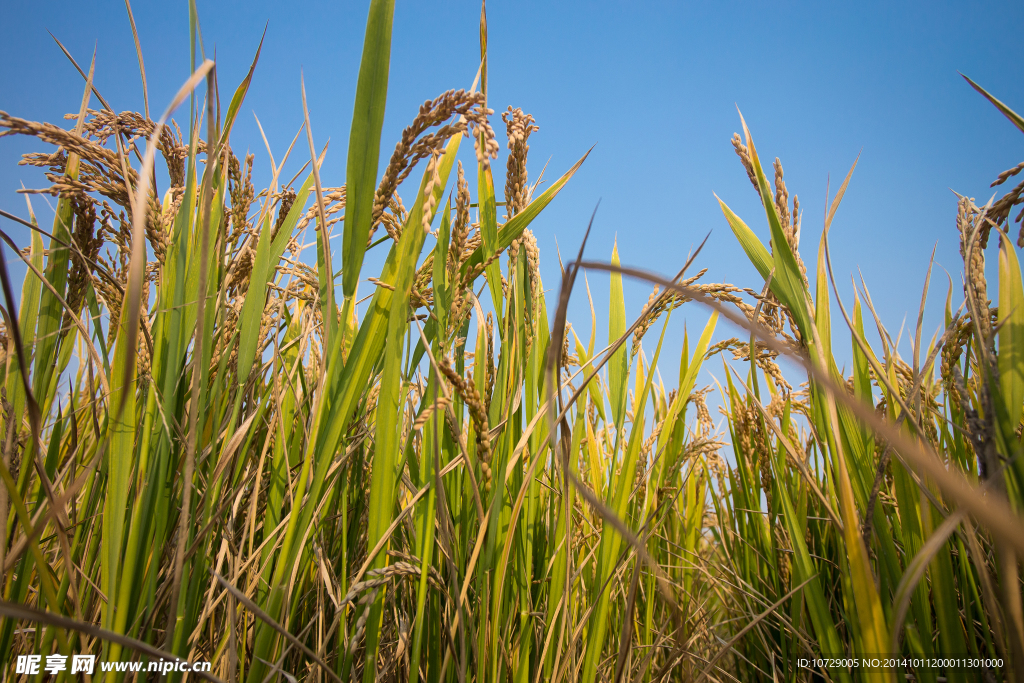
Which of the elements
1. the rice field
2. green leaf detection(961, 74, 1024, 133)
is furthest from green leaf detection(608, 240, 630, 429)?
green leaf detection(961, 74, 1024, 133)

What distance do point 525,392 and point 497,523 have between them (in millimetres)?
359

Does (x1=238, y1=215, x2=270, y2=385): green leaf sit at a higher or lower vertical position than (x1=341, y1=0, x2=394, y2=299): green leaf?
lower

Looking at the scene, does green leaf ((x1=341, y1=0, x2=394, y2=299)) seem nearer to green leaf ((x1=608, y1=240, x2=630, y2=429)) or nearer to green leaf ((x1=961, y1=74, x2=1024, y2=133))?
green leaf ((x1=608, y1=240, x2=630, y2=429))

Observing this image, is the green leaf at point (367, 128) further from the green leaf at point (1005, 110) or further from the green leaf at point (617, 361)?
the green leaf at point (1005, 110)

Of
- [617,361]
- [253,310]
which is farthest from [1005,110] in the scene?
[253,310]

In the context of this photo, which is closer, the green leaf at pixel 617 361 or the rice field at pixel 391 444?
the rice field at pixel 391 444

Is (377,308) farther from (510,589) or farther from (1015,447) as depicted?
(1015,447)

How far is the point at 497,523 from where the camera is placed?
2.87 feet

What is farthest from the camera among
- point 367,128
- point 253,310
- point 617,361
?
point 617,361

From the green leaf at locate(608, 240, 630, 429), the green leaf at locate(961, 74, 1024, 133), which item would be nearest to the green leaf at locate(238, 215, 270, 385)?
the green leaf at locate(608, 240, 630, 429)

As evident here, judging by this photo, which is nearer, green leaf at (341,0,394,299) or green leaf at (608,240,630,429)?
green leaf at (341,0,394,299)

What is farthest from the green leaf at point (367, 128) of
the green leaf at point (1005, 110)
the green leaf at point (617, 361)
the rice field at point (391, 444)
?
the green leaf at point (1005, 110)

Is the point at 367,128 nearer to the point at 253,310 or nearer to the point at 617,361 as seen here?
the point at 253,310

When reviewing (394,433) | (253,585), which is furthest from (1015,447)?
(253,585)
